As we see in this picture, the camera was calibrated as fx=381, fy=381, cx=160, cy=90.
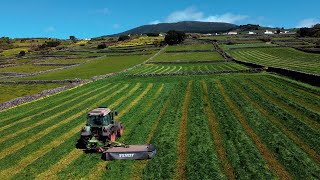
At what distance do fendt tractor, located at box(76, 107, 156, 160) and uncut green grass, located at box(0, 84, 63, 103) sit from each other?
26.3 metres

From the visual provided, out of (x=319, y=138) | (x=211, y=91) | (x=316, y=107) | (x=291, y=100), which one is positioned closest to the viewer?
(x=319, y=138)

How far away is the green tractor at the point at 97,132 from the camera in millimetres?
20906

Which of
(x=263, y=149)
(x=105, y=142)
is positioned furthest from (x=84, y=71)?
(x=263, y=149)

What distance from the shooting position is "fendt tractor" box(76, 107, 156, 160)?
63.8 feet

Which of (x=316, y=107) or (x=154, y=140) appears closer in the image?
(x=154, y=140)

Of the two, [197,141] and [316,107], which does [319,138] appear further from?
[316,107]

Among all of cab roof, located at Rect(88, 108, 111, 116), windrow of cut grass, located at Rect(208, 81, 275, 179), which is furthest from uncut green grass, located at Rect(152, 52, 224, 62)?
cab roof, located at Rect(88, 108, 111, 116)

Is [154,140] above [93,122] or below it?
below

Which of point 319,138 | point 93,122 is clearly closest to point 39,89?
point 93,122

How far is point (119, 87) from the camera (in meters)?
50.8

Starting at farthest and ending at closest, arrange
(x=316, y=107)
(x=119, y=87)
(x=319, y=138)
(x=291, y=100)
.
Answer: (x=119, y=87) < (x=291, y=100) < (x=316, y=107) < (x=319, y=138)

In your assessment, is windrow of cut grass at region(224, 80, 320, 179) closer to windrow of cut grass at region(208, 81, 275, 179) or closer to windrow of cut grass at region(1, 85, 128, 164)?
windrow of cut grass at region(208, 81, 275, 179)

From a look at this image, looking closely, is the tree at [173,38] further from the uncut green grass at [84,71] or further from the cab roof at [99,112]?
the cab roof at [99,112]

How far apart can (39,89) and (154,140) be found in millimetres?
33243
